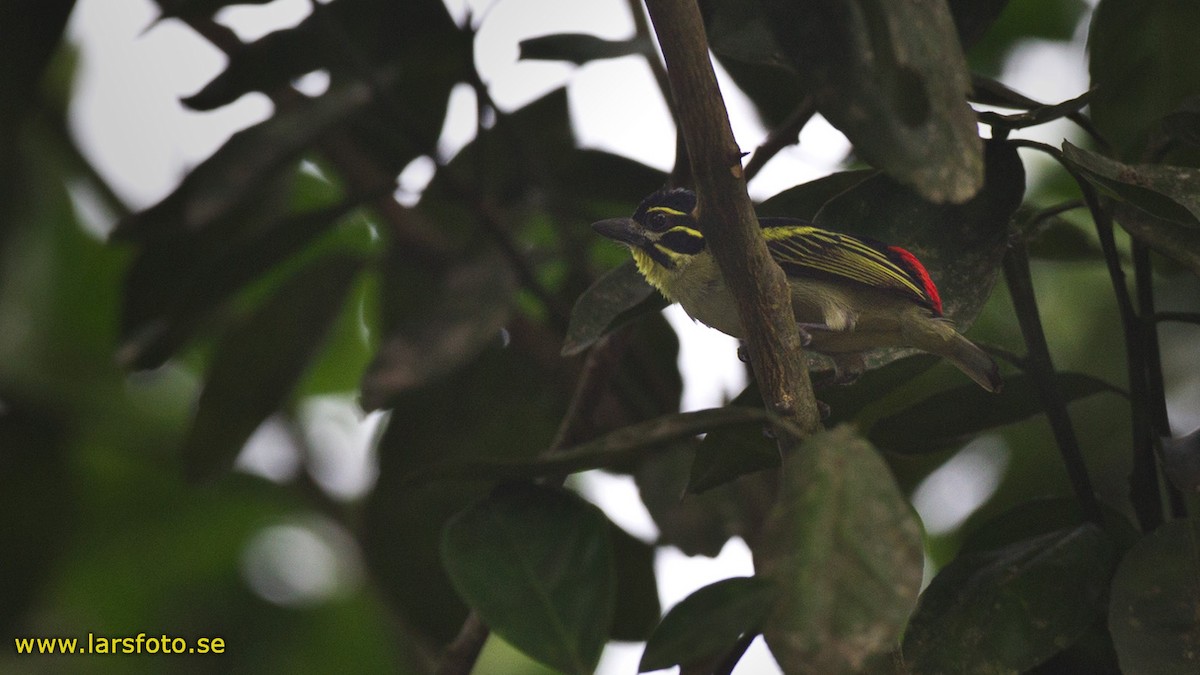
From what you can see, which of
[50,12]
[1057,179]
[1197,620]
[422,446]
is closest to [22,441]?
[422,446]

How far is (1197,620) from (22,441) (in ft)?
7.46

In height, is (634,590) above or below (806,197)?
below

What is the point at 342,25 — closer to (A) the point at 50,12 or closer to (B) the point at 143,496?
(A) the point at 50,12

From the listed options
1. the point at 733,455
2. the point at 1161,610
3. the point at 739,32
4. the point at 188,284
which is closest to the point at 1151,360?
the point at 1161,610

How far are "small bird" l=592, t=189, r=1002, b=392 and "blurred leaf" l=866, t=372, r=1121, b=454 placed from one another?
4.4 inches

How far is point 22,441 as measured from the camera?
97.3 inches

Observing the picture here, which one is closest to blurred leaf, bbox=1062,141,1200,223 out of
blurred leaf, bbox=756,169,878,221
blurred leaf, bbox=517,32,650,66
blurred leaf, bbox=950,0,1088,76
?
blurred leaf, bbox=756,169,878,221

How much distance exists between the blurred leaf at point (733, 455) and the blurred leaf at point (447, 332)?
24.5 inches

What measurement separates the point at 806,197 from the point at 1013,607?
628 mm

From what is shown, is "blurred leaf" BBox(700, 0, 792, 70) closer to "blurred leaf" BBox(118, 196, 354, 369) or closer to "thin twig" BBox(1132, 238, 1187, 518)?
"thin twig" BBox(1132, 238, 1187, 518)

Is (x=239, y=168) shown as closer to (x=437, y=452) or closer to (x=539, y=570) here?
(x=437, y=452)

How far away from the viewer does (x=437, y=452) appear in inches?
91.5

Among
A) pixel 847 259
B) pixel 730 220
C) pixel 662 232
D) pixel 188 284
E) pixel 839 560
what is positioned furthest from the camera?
pixel 188 284

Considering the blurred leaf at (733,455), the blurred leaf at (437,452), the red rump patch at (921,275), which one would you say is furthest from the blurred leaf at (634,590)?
the red rump patch at (921,275)
